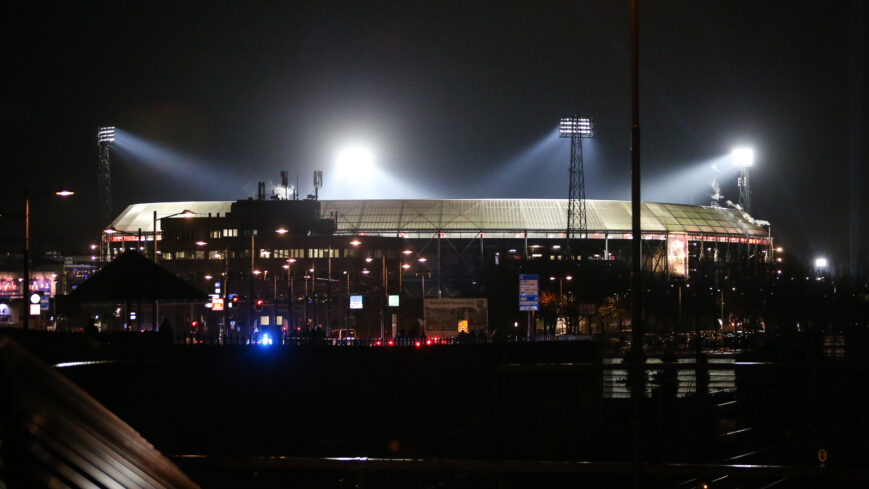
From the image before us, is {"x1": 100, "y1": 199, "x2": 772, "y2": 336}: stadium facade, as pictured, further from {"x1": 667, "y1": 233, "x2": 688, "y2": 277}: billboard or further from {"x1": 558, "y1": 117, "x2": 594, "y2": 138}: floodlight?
{"x1": 558, "y1": 117, "x2": 594, "y2": 138}: floodlight

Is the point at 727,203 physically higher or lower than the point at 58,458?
higher

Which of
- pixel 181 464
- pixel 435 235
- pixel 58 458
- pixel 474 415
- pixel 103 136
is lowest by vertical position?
pixel 474 415

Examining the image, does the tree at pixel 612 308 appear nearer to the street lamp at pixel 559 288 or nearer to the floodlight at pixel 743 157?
the street lamp at pixel 559 288

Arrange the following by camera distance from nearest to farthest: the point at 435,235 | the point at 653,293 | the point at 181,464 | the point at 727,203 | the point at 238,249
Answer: the point at 181,464 → the point at 653,293 → the point at 238,249 → the point at 435,235 → the point at 727,203

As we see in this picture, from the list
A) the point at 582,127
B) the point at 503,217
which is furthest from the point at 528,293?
the point at 503,217

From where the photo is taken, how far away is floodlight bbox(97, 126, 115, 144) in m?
166

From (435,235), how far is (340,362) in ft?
369

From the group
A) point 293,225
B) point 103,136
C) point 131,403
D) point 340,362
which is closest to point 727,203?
point 293,225

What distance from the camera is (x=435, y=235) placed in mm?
148625

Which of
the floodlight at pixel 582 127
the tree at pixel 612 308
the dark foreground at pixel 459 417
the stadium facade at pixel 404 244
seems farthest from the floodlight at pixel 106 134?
the dark foreground at pixel 459 417

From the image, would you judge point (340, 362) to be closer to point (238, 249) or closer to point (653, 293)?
point (653, 293)

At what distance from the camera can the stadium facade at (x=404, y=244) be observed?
356 feet

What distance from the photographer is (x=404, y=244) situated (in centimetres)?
13738

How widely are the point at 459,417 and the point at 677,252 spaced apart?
4609 inches
